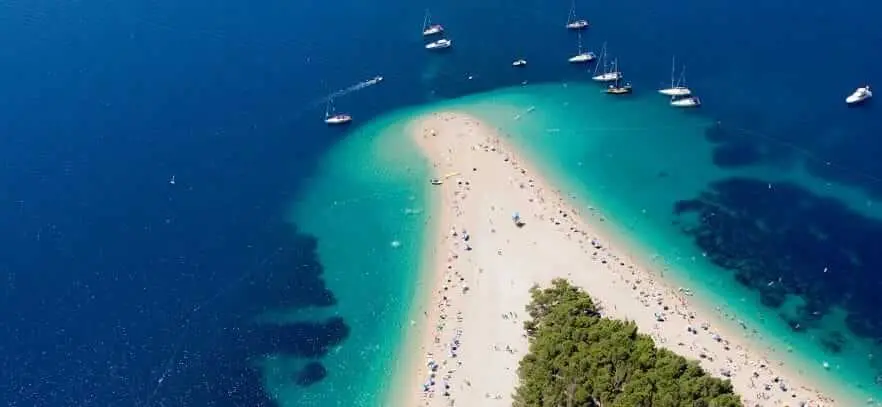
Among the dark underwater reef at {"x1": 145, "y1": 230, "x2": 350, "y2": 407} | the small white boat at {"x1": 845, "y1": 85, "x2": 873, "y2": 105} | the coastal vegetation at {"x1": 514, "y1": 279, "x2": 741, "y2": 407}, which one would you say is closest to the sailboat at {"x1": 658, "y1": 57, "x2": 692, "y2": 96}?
the small white boat at {"x1": 845, "y1": 85, "x2": 873, "y2": 105}

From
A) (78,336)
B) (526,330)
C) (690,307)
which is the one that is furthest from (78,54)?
(690,307)

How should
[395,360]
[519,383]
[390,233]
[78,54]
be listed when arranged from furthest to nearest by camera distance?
[78,54] < [390,233] < [395,360] < [519,383]

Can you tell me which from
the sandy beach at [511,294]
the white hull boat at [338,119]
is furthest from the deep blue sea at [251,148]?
the sandy beach at [511,294]

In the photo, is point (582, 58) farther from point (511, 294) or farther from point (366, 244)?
point (511, 294)

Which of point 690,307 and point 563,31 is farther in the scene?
point 563,31

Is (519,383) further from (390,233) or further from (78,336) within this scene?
(78,336)
